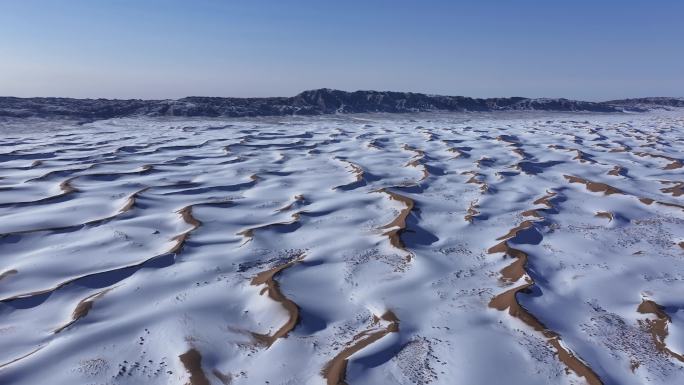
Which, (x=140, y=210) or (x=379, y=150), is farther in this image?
(x=379, y=150)

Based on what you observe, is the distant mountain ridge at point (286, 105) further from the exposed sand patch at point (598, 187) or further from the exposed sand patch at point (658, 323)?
the exposed sand patch at point (658, 323)

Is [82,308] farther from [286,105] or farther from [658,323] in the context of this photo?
[286,105]

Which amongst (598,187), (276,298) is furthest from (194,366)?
(598,187)

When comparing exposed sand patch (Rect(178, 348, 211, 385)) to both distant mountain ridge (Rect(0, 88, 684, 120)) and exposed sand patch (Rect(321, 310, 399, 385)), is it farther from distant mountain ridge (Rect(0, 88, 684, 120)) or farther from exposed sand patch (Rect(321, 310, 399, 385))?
distant mountain ridge (Rect(0, 88, 684, 120))

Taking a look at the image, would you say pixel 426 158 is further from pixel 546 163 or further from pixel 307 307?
pixel 307 307

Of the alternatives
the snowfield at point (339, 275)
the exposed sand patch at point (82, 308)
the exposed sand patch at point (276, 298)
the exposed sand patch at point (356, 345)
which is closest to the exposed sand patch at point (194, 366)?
the snowfield at point (339, 275)

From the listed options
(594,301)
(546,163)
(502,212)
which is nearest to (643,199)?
(502,212)
